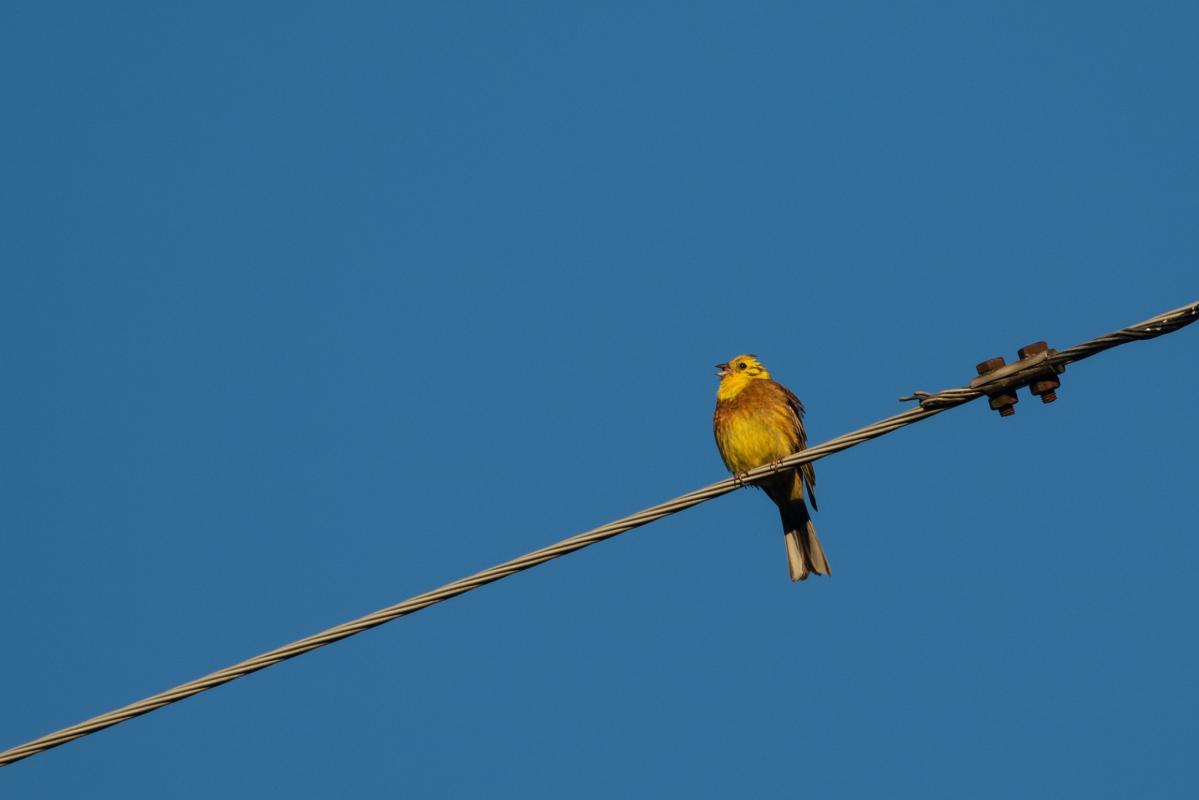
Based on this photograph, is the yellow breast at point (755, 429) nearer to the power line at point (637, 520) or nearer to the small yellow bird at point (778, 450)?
the small yellow bird at point (778, 450)

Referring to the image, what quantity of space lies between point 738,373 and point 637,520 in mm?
4605

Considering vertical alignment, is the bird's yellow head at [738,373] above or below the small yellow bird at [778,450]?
above

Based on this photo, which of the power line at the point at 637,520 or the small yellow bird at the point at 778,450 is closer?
the power line at the point at 637,520

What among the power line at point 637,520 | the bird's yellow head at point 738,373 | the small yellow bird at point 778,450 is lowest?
the power line at point 637,520

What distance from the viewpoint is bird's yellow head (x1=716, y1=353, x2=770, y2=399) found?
9859 millimetres

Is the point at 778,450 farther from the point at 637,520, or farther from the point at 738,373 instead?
the point at 637,520

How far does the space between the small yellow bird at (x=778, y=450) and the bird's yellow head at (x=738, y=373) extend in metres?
0.18

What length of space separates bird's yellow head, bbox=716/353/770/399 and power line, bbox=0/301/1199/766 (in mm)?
3847

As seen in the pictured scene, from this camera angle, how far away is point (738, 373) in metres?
10.0

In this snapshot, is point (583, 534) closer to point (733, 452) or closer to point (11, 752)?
point (11, 752)

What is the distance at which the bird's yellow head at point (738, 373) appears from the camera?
32.3ft

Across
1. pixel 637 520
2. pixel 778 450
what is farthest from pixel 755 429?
pixel 637 520

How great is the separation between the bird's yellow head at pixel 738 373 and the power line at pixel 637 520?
385cm

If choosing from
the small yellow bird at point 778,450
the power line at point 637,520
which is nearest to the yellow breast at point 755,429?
the small yellow bird at point 778,450
